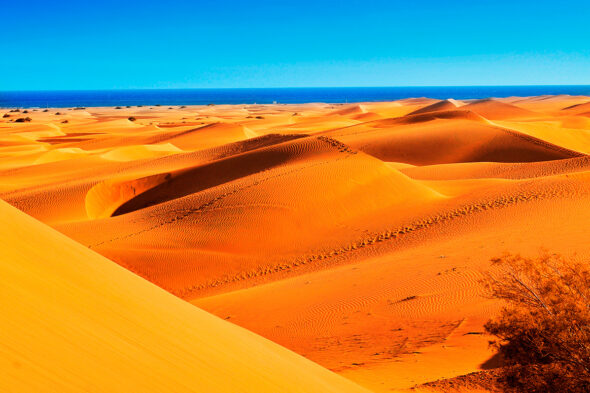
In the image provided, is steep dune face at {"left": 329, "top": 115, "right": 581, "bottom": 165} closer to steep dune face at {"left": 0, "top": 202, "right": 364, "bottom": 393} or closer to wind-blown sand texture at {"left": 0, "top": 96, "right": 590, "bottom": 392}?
wind-blown sand texture at {"left": 0, "top": 96, "right": 590, "bottom": 392}

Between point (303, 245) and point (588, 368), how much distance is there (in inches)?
421

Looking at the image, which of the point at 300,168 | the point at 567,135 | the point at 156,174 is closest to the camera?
the point at 300,168

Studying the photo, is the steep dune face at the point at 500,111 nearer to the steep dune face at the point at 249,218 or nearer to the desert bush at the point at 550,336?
the steep dune face at the point at 249,218

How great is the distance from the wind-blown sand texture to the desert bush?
26.7 inches

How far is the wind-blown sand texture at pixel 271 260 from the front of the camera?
4.33m

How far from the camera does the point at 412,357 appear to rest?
7707mm

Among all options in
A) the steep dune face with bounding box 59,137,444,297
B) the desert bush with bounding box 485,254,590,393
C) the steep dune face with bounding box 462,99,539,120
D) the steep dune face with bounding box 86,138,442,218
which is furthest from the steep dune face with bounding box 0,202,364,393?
the steep dune face with bounding box 462,99,539,120

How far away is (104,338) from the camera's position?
4211 mm

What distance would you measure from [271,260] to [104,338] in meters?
10.8

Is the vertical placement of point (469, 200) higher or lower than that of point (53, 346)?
lower

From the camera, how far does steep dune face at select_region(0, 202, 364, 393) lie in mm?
3635

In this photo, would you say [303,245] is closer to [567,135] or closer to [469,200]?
[469,200]

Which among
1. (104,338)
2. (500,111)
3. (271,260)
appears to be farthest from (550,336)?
(500,111)

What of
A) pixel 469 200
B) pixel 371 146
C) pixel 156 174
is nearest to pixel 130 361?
pixel 469 200
